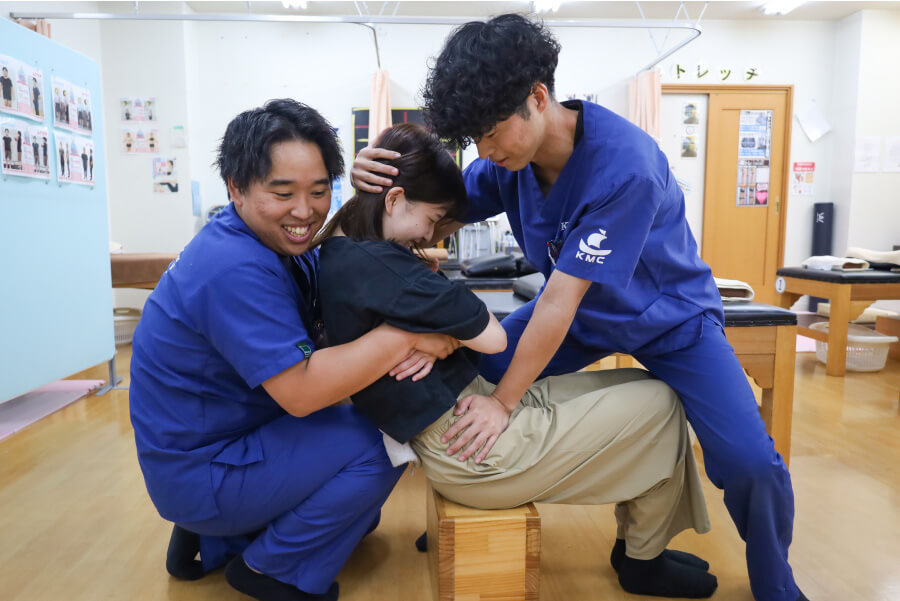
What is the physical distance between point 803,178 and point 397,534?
5486 millimetres

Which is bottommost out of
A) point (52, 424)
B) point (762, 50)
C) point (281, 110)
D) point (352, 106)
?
point (52, 424)

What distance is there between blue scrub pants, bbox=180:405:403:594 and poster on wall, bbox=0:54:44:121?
1915mm

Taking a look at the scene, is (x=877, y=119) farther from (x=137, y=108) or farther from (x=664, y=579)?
(x=137, y=108)

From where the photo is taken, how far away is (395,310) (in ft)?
3.48

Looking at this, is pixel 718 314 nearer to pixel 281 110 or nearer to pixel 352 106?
pixel 281 110

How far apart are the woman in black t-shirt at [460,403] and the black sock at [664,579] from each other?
0.05m

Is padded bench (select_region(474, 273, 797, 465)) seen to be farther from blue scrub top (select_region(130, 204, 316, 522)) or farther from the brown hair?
blue scrub top (select_region(130, 204, 316, 522))

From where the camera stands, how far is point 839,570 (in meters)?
1.41

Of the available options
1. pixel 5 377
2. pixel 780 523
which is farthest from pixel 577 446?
pixel 5 377

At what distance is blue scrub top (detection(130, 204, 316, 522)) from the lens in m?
1.08

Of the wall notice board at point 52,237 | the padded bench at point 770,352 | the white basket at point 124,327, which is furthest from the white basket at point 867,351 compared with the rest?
the white basket at point 124,327

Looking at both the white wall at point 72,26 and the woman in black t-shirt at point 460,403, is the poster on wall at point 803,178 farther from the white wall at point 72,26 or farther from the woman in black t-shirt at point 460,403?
the white wall at point 72,26

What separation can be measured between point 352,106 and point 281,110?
4.41 meters

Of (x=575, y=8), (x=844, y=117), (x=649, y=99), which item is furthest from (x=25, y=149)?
(x=844, y=117)
